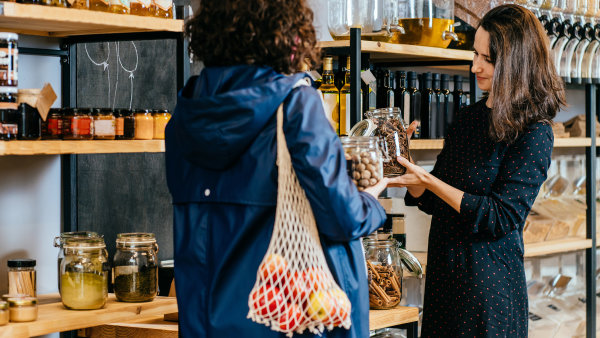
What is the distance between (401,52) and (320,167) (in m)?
1.19

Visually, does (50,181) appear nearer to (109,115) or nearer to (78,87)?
(78,87)

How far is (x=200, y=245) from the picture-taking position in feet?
5.72

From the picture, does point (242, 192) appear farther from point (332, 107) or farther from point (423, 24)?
point (423, 24)

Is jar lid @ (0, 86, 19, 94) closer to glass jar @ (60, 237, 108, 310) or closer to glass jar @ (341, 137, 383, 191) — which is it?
glass jar @ (60, 237, 108, 310)

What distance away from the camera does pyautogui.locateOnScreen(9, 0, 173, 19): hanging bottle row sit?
200cm

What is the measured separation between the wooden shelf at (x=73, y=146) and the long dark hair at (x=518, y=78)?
39.7 inches

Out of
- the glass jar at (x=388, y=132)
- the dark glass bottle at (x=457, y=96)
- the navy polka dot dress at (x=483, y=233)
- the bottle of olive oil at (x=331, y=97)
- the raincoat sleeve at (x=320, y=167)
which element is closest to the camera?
the raincoat sleeve at (x=320, y=167)

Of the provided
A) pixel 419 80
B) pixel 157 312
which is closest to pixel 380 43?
pixel 419 80

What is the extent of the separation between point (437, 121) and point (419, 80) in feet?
0.61

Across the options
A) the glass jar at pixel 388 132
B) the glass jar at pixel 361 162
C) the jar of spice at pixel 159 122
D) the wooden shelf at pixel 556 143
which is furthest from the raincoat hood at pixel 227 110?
the wooden shelf at pixel 556 143

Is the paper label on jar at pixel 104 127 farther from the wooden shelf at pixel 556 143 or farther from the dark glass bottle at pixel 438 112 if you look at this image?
the dark glass bottle at pixel 438 112

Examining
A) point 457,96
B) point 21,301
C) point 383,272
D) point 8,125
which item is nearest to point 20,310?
point 21,301

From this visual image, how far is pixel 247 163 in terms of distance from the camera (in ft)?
5.46

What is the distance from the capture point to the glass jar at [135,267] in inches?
85.5
